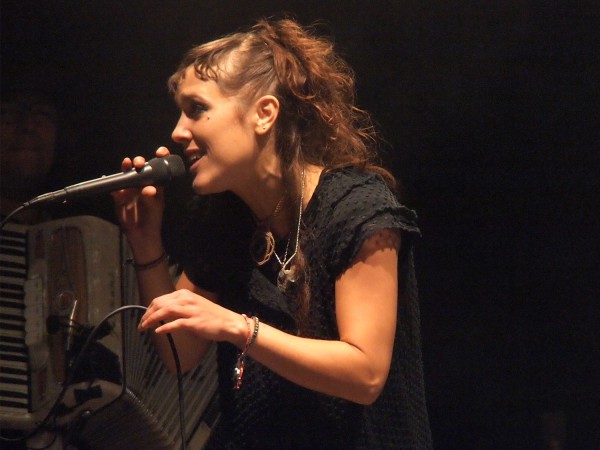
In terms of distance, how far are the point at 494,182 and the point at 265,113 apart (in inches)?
30.5

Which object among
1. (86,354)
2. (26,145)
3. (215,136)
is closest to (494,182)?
(215,136)

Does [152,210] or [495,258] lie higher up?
[152,210]

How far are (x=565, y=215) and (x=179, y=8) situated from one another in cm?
99

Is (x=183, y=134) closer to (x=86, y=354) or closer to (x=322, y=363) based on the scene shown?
(x=322, y=363)

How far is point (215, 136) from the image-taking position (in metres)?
1.41

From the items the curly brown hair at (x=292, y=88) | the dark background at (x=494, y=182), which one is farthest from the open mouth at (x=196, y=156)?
the dark background at (x=494, y=182)

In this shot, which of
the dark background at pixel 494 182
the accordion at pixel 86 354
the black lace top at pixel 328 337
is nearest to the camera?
the black lace top at pixel 328 337

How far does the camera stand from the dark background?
1997 millimetres

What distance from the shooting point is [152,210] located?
1503 mm

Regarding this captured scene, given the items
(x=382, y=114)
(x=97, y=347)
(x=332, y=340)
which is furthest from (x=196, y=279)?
(x=382, y=114)

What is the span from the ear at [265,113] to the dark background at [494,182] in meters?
0.65

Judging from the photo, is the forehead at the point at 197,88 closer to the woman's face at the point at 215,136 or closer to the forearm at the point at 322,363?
the woman's face at the point at 215,136

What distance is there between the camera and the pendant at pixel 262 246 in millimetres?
1471

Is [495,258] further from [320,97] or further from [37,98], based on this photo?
[37,98]
